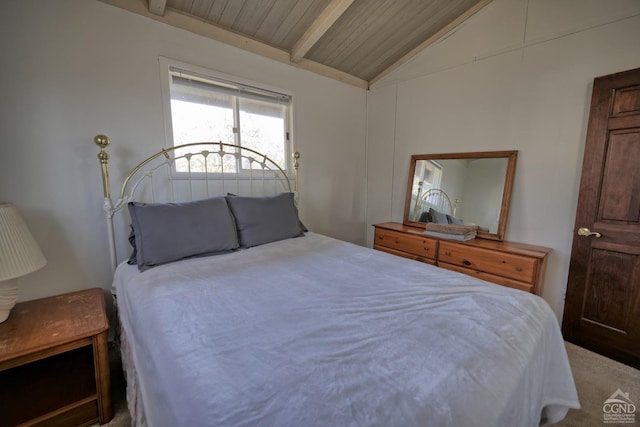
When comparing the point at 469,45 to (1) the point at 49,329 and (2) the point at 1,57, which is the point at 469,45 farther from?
(1) the point at 49,329

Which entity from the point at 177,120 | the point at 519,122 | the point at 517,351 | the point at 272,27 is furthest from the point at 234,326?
the point at 519,122

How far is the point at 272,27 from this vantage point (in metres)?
2.31

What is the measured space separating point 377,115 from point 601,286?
2.62m

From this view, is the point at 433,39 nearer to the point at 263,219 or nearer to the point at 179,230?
the point at 263,219

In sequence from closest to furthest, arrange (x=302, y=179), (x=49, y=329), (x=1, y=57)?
(x=49, y=329) < (x=1, y=57) < (x=302, y=179)

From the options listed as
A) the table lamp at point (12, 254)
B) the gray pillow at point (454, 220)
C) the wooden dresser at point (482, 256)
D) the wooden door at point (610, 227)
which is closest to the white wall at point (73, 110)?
the table lamp at point (12, 254)

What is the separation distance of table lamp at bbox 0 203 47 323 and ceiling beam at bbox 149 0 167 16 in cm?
152

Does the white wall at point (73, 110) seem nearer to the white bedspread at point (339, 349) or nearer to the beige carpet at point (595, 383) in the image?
the white bedspread at point (339, 349)

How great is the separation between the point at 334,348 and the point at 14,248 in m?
1.54

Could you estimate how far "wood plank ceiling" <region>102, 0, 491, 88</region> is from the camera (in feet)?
6.68

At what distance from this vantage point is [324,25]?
2.25 m

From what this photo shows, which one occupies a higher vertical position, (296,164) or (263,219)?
(296,164)

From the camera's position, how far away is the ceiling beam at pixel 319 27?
210 centimetres

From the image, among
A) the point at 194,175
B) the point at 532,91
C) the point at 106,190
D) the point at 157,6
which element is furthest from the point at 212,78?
the point at 532,91
